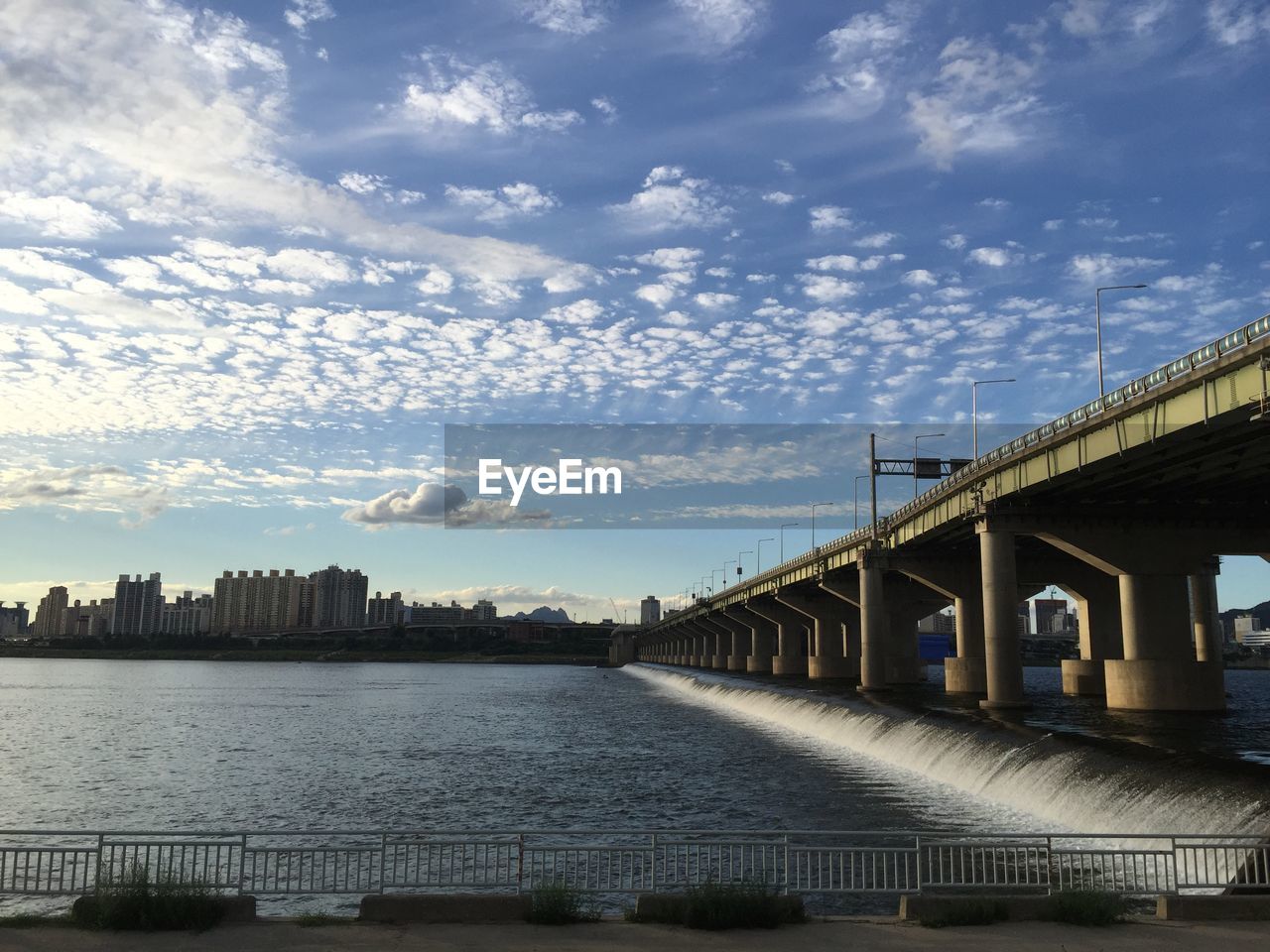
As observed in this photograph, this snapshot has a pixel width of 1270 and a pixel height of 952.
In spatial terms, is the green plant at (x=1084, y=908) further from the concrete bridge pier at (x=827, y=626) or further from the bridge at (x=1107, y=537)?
the concrete bridge pier at (x=827, y=626)

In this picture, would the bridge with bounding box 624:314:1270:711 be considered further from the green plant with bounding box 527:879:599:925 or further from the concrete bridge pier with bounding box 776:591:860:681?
the green plant with bounding box 527:879:599:925

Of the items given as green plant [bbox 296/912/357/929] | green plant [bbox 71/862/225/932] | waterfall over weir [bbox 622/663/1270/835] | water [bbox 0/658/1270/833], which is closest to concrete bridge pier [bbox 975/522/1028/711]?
water [bbox 0/658/1270/833]

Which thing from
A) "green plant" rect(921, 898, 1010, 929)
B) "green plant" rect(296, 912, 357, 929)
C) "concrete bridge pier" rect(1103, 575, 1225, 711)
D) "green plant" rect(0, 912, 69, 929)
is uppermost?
"concrete bridge pier" rect(1103, 575, 1225, 711)

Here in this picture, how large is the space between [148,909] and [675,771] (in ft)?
111

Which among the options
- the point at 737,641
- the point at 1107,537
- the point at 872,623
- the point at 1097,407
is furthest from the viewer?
the point at 737,641

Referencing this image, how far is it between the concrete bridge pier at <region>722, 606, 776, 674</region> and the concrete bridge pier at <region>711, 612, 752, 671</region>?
398 inches

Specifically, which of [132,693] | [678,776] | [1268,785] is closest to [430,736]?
[678,776]

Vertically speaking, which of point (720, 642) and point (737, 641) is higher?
point (737, 641)

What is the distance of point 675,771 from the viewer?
46031mm

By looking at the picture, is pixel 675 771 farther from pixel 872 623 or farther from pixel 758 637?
pixel 758 637

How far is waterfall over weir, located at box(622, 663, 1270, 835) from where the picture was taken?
24547mm

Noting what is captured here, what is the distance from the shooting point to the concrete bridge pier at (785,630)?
5202 inches

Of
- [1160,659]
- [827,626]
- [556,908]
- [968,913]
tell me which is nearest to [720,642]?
[827,626]

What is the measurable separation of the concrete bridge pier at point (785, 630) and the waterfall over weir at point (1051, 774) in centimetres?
7568
